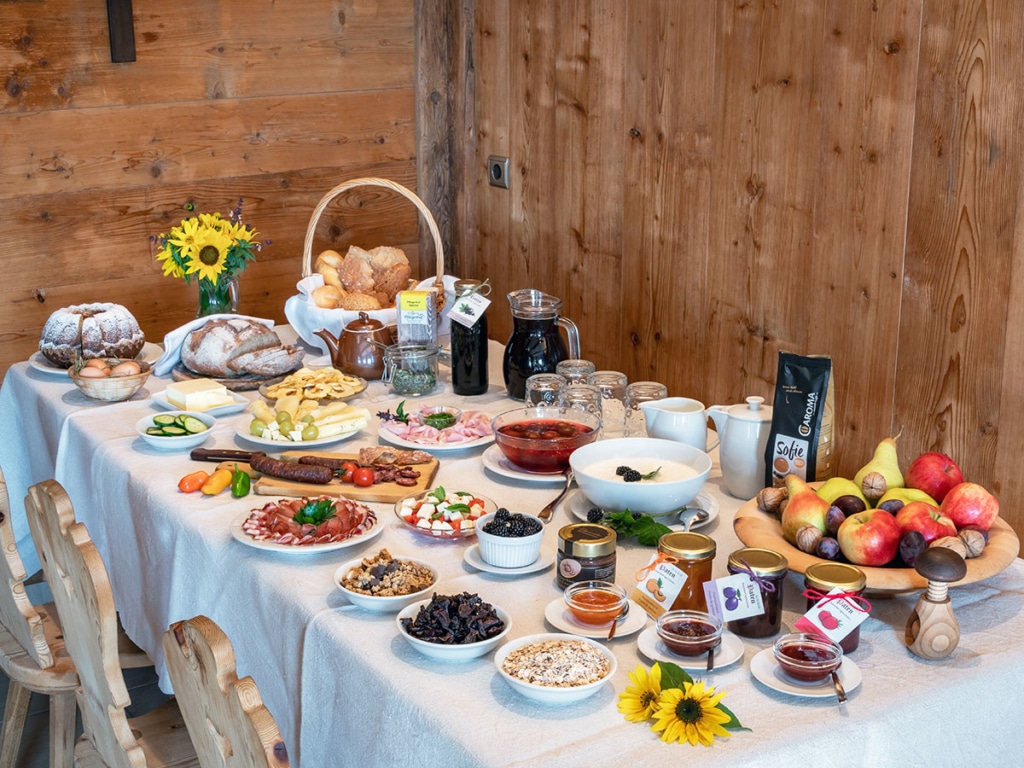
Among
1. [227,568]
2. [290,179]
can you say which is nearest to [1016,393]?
[227,568]

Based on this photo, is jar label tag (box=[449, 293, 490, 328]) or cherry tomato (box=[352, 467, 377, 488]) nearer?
cherry tomato (box=[352, 467, 377, 488])

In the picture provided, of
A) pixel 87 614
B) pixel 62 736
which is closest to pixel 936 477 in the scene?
pixel 87 614

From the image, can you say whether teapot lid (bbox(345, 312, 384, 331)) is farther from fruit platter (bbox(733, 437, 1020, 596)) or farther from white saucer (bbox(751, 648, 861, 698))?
white saucer (bbox(751, 648, 861, 698))

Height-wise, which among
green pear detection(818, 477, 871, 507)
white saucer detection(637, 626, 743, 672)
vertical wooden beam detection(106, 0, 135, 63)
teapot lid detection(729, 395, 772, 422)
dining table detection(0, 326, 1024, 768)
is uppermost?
vertical wooden beam detection(106, 0, 135, 63)

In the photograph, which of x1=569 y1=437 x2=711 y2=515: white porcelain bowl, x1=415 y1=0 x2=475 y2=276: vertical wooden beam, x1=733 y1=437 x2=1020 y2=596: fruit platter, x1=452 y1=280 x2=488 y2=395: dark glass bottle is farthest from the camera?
x1=415 y1=0 x2=475 y2=276: vertical wooden beam

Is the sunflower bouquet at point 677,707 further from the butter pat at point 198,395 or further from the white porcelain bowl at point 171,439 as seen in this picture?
the butter pat at point 198,395

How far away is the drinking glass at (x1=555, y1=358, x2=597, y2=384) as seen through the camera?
221 cm

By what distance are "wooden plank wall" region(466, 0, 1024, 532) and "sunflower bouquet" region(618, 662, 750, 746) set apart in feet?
3.92

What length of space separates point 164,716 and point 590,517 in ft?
2.62

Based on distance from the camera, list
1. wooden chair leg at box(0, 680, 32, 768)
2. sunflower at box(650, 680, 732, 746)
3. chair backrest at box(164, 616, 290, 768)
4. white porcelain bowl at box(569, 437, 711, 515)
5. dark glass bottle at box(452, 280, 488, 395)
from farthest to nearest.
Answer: dark glass bottle at box(452, 280, 488, 395)
wooden chair leg at box(0, 680, 32, 768)
white porcelain bowl at box(569, 437, 711, 515)
sunflower at box(650, 680, 732, 746)
chair backrest at box(164, 616, 290, 768)

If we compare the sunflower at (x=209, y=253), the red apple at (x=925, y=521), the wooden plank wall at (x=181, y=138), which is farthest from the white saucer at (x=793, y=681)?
the wooden plank wall at (x=181, y=138)

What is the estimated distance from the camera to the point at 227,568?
1727 millimetres

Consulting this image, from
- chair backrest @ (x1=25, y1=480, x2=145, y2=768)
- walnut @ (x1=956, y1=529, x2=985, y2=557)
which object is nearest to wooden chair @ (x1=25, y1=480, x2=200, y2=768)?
chair backrest @ (x1=25, y1=480, x2=145, y2=768)

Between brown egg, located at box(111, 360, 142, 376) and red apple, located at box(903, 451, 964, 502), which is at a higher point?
red apple, located at box(903, 451, 964, 502)
